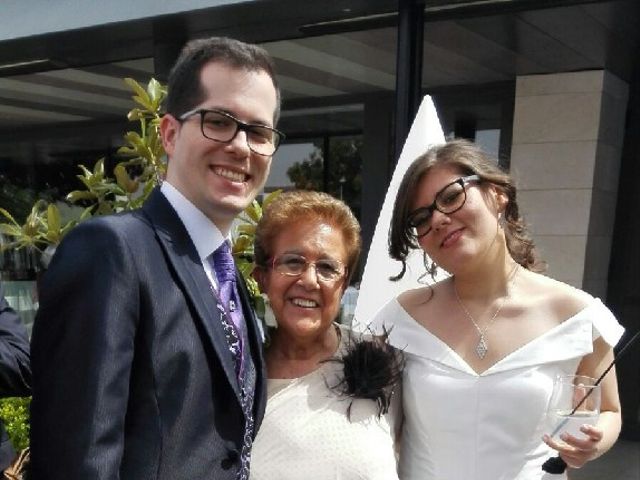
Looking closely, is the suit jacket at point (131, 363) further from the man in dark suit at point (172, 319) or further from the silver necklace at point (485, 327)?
the silver necklace at point (485, 327)

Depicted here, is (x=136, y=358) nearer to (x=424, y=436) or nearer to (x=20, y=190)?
(x=424, y=436)

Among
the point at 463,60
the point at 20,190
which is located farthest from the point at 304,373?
the point at 20,190

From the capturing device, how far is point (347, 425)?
6.01ft

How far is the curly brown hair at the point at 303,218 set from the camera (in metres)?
1.93

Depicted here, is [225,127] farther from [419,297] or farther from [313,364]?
[419,297]

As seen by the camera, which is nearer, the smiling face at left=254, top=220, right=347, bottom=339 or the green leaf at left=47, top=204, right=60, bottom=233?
the smiling face at left=254, top=220, right=347, bottom=339

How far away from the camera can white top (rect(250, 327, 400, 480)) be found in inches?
69.6

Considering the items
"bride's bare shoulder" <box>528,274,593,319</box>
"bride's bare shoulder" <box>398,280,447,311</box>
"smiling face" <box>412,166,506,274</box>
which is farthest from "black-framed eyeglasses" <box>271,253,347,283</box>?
"bride's bare shoulder" <box>528,274,593,319</box>

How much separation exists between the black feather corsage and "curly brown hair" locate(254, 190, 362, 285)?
0.66 feet

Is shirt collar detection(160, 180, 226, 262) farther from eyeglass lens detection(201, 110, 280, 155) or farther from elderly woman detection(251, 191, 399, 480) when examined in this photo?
elderly woman detection(251, 191, 399, 480)

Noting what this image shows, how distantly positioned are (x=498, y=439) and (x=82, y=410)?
124 cm

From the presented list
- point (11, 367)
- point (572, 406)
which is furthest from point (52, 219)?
point (572, 406)

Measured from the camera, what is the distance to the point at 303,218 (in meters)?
1.92

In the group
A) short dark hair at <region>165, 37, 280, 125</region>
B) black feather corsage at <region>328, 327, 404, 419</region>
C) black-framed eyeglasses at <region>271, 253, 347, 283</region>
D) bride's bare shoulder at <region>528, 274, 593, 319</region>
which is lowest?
black feather corsage at <region>328, 327, 404, 419</region>
